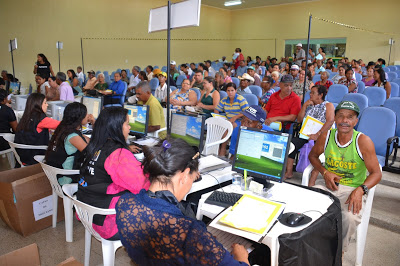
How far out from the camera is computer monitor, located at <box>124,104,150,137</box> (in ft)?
10.5

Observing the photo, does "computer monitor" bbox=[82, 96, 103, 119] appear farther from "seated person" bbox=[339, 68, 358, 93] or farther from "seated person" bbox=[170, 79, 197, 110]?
"seated person" bbox=[339, 68, 358, 93]

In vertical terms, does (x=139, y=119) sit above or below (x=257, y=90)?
below

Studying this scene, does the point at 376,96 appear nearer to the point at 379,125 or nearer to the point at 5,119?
the point at 379,125

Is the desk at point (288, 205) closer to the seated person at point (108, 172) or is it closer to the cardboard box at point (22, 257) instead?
the seated person at point (108, 172)

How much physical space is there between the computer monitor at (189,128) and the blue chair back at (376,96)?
3.70 m

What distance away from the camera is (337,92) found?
5.47 metres

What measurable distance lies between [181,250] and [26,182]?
2.04 m

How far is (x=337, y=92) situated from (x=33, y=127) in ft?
15.4

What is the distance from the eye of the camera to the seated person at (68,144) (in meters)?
2.47

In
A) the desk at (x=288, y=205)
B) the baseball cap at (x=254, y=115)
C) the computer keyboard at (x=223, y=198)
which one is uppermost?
the baseball cap at (x=254, y=115)

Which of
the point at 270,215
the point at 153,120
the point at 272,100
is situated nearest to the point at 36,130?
the point at 153,120

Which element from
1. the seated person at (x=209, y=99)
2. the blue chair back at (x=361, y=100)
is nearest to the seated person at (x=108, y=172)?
the seated person at (x=209, y=99)

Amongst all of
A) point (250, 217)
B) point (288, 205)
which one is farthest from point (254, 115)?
point (250, 217)

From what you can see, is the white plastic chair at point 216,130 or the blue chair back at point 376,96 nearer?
the white plastic chair at point 216,130
